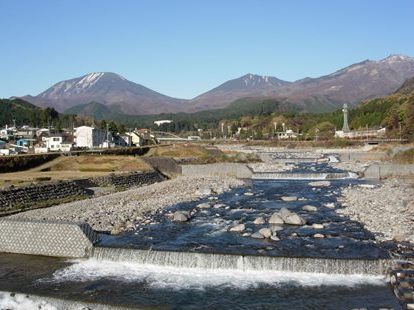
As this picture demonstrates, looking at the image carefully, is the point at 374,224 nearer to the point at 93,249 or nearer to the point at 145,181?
the point at 93,249

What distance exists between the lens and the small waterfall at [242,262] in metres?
15.2

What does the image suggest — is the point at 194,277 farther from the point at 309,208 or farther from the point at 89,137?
the point at 89,137

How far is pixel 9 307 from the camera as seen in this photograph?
536 inches

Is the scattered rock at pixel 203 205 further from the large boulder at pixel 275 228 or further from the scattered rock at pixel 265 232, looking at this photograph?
the scattered rock at pixel 265 232

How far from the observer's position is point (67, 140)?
3125 inches

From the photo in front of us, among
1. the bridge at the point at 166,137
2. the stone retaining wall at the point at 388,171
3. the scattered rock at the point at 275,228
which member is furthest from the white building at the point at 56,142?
the bridge at the point at 166,137

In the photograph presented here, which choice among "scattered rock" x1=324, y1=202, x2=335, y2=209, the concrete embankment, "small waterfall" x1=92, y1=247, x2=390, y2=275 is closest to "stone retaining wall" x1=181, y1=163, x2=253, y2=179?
the concrete embankment

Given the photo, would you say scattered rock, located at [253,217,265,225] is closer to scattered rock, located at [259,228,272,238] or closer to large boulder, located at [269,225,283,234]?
large boulder, located at [269,225,283,234]

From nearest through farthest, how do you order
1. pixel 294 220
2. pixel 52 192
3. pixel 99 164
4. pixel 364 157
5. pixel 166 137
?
pixel 294 220 < pixel 52 192 < pixel 99 164 < pixel 364 157 < pixel 166 137

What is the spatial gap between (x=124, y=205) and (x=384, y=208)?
45.9ft

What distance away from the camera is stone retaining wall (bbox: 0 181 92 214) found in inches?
993

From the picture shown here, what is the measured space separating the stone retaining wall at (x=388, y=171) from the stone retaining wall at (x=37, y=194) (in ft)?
79.1

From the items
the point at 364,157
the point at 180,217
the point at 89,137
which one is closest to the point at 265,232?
the point at 180,217

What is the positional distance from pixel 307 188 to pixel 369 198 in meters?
8.05
